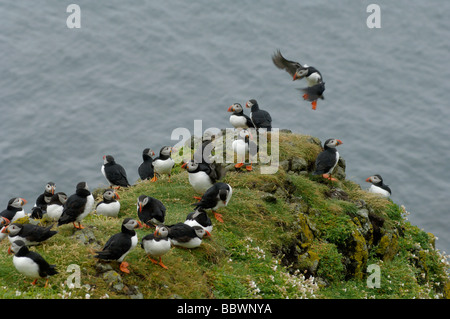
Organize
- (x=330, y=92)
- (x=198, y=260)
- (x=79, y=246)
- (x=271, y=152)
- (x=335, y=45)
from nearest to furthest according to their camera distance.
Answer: (x=79, y=246), (x=198, y=260), (x=271, y=152), (x=330, y=92), (x=335, y=45)

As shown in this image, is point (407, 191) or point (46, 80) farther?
point (46, 80)

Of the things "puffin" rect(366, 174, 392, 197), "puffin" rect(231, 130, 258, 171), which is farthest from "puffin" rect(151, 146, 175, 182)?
Answer: "puffin" rect(366, 174, 392, 197)

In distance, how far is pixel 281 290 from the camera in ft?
32.6

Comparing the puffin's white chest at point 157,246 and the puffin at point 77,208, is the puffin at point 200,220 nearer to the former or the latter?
the puffin's white chest at point 157,246

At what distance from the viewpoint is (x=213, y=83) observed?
106ft

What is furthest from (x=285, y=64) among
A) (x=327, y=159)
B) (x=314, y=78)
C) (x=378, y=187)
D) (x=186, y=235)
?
(x=186, y=235)

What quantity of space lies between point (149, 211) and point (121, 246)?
6.91 ft

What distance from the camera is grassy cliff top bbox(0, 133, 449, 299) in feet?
29.5

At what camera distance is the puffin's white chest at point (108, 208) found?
11523 mm
